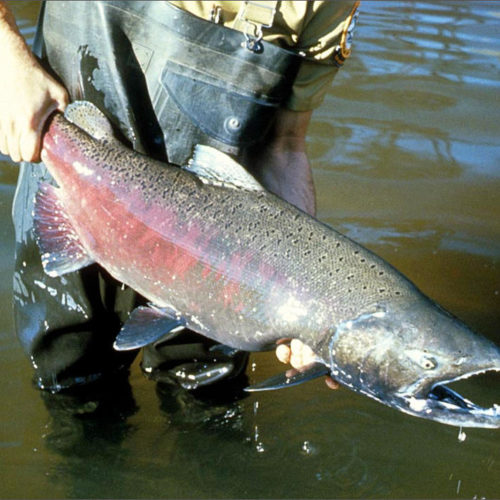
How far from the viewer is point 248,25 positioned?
2.40m

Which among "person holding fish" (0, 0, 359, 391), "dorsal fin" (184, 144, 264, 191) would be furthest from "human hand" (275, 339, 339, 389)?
"dorsal fin" (184, 144, 264, 191)

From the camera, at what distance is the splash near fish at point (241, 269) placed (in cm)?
209

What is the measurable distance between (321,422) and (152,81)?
1.46 meters

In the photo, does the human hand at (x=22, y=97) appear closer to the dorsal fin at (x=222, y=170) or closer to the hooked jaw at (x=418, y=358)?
the dorsal fin at (x=222, y=170)

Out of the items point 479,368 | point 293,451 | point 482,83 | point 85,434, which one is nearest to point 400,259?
point 293,451

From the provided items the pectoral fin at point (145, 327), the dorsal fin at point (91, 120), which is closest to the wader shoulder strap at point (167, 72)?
the dorsal fin at point (91, 120)

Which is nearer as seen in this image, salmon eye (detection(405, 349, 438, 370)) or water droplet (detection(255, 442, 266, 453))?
salmon eye (detection(405, 349, 438, 370))

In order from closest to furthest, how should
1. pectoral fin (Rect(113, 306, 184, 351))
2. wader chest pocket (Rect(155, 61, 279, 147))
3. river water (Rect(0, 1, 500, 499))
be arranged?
pectoral fin (Rect(113, 306, 184, 351)) < wader chest pocket (Rect(155, 61, 279, 147)) < river water (Rect(0, 1, 500, 499))

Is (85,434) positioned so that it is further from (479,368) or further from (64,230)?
(479,368)

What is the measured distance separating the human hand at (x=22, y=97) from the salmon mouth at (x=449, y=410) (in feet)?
4.24

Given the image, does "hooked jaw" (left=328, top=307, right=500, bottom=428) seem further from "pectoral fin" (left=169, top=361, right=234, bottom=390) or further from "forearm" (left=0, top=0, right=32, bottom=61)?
"forearm" (left=0, top=0, right=32, bottom=61)

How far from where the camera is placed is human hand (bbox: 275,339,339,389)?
88.6 inches

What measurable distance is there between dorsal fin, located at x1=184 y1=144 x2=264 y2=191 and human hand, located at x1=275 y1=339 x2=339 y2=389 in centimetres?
44

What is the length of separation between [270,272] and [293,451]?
3.55 ft
